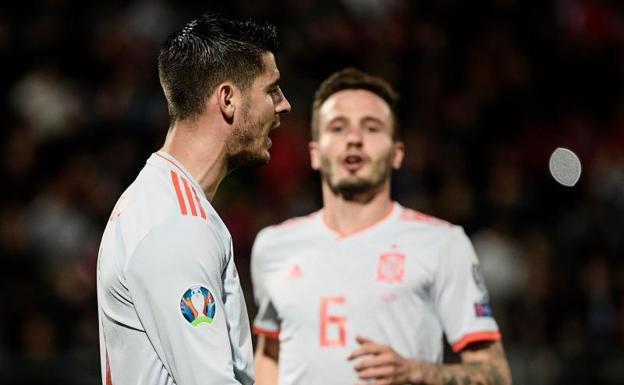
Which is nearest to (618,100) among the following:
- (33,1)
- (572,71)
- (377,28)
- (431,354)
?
(572,71)

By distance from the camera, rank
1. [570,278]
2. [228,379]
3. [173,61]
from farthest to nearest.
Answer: [570,278] → [173,61] → [228,379]

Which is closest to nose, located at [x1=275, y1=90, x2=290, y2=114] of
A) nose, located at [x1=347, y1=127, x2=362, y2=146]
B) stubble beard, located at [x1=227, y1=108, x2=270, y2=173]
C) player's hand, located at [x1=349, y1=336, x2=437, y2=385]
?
stubble beard, located at [x1=227, y1=108, x2=270, y2=173]

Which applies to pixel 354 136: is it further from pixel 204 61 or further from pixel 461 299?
pixel 204 61

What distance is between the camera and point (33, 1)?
996 cm

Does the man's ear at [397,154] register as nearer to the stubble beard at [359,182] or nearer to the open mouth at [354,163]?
the stubble beard at [359,182]

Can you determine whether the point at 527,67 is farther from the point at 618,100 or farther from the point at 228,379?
the point at 228,379

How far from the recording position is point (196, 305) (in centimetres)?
253

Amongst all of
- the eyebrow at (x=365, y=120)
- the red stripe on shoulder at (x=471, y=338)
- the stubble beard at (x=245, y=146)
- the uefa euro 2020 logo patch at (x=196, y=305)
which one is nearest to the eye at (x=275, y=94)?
the stubble beard at (x=245, y=146)

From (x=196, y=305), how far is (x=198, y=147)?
1.79 feet

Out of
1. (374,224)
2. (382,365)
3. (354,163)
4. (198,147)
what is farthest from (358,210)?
(198,147)

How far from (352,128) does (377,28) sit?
5795 mm

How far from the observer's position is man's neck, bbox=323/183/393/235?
171 inches

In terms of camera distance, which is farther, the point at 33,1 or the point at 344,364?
the point at 33,1

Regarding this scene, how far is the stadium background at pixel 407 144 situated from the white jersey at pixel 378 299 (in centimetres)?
278
